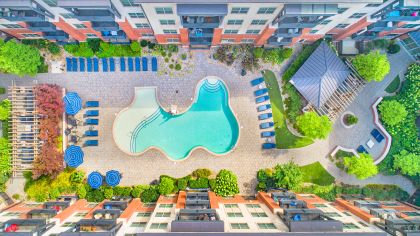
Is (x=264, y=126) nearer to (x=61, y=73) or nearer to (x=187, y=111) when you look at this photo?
(x=187, y=111)

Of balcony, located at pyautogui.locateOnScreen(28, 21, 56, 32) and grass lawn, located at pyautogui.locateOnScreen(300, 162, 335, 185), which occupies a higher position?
balcony, located at pyautogui.locateOnScreen(28, 21, 56, 32)

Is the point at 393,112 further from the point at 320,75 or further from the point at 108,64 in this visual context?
Answer: the point at 108,64

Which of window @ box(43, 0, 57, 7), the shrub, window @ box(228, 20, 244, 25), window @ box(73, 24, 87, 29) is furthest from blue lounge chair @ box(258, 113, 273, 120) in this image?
window @ box(43, 0, 57, 7)

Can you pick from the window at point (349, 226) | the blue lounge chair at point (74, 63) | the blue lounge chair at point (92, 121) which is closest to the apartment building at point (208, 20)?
the blue lounge chair at point (74, 63)

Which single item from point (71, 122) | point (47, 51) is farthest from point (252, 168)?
point (47, 51)

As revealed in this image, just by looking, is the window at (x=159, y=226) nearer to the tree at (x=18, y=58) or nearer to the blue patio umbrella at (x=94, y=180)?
the blue patio umbrella at (x=94, y=180)

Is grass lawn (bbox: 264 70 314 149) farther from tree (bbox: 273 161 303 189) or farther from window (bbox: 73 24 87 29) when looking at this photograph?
window (bbox: 73 24 87 29)
